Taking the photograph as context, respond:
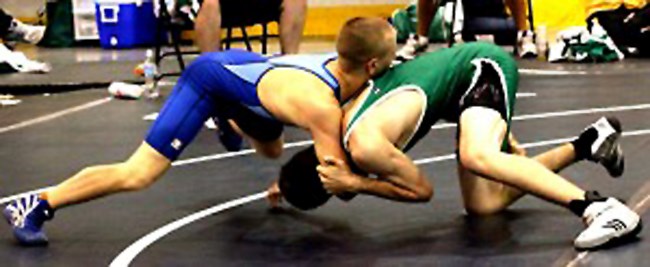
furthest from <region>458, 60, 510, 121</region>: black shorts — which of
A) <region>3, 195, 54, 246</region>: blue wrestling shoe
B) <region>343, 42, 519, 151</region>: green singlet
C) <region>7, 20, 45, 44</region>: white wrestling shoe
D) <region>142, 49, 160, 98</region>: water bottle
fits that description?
<region>7, 20, 45, 44</region>: white wrestling shoe

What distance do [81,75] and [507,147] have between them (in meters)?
5.15

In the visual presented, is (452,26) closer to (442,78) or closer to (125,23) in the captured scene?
(125,23)

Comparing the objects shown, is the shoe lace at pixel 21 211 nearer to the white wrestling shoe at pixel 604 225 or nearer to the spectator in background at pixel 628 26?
the white wrestling shoe at pixel 604 225

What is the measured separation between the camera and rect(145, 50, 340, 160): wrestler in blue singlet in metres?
3.58

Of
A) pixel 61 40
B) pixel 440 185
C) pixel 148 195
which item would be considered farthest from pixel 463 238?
pixel 61 40

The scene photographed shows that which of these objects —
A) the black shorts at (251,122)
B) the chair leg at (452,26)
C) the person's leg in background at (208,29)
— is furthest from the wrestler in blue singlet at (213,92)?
the chair leg at (452,26)

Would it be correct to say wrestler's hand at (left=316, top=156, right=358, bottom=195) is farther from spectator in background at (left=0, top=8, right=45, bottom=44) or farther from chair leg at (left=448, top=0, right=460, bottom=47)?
spectator in background at (left=0, top=8, right=45, bottom=44)

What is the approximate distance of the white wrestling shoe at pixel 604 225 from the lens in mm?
3201

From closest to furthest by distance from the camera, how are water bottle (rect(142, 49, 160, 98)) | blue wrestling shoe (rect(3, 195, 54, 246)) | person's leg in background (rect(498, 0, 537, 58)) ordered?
blue wrestling shoe (rect(3, 195, 54, 246)), water bottle (rect(142, 49, 160, 98)), person's leg in background (rect(498, 0, 537, 58))

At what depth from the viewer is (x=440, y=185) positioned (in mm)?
4277

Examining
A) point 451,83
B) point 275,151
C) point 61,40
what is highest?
point 451,83

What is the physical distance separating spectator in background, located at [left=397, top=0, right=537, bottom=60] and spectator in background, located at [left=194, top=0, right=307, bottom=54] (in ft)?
4.54

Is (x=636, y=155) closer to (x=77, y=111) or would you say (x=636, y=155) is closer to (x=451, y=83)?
(x=451, y=83)

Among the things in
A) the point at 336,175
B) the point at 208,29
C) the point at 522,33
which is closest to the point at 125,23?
the point at 522,33
